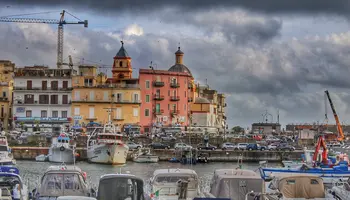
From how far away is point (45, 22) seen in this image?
176 metres

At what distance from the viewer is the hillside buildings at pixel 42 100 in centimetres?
12169

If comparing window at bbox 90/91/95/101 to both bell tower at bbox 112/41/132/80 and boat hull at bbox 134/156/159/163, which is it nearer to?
bell tower at bbox 112/41/132/80

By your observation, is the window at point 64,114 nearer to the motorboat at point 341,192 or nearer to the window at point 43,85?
the window at point 43,85

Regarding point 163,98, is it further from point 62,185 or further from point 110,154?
point 62,185

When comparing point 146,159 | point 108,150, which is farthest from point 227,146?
point 108,150

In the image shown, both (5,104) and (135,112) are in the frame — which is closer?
(135,112)

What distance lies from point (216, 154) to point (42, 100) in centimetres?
3364

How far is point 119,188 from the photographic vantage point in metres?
32.3

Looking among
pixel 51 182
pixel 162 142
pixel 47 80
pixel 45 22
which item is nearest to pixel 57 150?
pixel 162 142

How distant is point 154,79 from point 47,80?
59.5 feet

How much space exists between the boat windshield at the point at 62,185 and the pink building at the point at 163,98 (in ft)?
296

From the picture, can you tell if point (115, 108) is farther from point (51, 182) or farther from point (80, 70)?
point (51, 182)

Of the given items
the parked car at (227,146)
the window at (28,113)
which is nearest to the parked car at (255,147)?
the parked car at (227,146)

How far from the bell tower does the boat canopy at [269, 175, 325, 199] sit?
3862 inches
